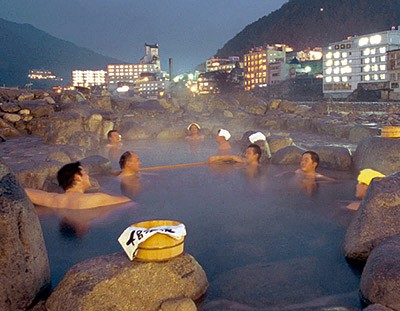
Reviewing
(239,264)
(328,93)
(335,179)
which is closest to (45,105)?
(335,179)

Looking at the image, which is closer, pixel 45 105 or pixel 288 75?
pixel 45 105

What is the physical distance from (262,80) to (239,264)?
74726mm

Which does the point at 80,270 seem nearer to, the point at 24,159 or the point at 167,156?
the point at 24,159

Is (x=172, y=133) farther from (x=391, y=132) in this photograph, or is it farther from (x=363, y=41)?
(x=363, y=41)

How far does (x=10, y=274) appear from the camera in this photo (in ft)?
9.61

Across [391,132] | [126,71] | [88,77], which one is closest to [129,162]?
[391,132]

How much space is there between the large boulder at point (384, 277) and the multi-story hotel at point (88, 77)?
99899mm

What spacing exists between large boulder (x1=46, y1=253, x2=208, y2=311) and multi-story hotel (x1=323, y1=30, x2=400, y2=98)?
51.0 m

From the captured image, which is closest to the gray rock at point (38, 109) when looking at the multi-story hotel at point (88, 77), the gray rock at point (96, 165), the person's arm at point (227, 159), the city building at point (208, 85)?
the gray rock at point (96, 165)

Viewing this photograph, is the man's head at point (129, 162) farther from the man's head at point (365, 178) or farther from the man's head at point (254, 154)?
the man's head at point (365, 178)

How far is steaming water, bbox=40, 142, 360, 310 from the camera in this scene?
11.6 feet

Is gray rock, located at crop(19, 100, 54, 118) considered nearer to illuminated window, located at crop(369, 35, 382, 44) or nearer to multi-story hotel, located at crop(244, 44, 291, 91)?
illuminated window, located at crop(369, 35, 382, 44)

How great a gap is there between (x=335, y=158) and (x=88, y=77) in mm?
100731

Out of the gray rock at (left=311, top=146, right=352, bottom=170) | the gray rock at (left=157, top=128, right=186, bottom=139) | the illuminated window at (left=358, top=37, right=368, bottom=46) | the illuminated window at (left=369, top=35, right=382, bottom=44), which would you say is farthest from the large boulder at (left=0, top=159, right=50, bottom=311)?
the illuminated window at (left=358, top=37, right=368, bottom=46)
